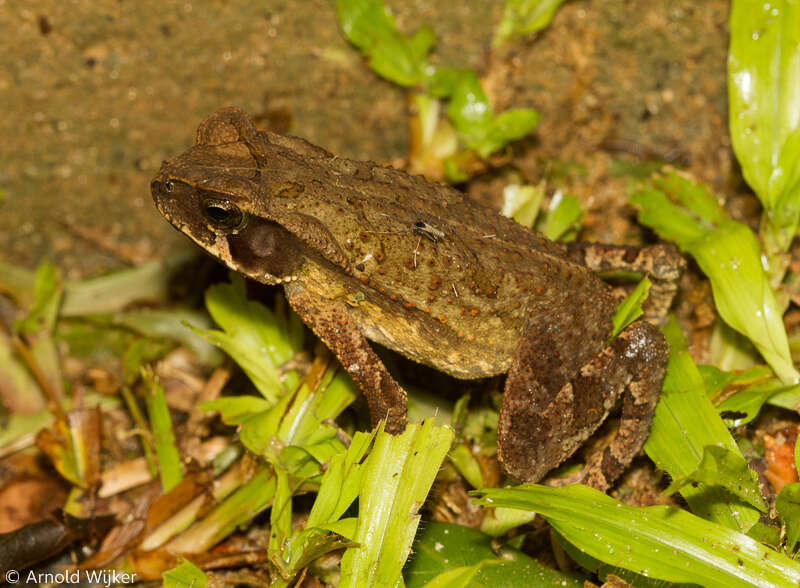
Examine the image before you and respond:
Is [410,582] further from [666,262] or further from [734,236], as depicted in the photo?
[734,236]

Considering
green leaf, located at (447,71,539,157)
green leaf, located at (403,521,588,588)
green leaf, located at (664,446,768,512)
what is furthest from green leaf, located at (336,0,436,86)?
green leaf, located at (664,446,768,512)

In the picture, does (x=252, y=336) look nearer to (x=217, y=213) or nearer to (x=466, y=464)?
(x=217, y=213)

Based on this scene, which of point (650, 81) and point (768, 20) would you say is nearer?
point (768, 20)

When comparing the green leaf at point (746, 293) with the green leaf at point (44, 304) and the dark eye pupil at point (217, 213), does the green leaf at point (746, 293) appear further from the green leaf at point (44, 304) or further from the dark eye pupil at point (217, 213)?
the green leaf at point (44, 304)

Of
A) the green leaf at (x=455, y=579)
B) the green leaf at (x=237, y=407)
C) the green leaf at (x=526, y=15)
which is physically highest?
the green leaf at (x=526, y=15)

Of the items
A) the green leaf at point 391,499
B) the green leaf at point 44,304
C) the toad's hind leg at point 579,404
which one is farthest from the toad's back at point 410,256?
the green leaf at point 44,304

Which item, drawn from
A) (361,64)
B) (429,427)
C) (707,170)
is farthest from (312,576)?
(707,170)
